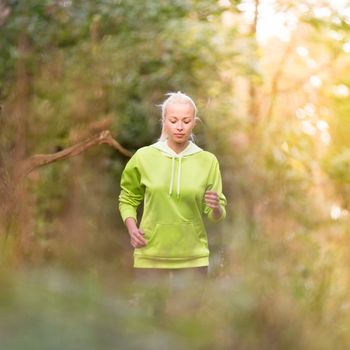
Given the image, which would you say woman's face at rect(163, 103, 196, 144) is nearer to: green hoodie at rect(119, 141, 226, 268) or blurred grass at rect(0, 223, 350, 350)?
green hoodie at rect(119, 141, 226, 268)

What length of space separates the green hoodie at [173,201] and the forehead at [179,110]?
164mm

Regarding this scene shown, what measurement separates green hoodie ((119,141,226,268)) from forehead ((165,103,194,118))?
0.54ft

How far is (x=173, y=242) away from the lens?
14.9ft

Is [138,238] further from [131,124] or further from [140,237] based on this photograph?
[131,124]

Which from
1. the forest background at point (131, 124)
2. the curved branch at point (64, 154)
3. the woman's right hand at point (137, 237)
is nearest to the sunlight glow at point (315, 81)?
the forest background at point (131, 124)

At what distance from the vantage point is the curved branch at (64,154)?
678 cm

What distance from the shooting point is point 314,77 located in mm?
10398

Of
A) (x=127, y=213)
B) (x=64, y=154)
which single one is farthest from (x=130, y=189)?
(x=64, y=154)

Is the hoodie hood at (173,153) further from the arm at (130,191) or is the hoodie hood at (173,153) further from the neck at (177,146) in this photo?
the arm at (130,191)

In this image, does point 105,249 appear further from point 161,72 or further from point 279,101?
point 279,101

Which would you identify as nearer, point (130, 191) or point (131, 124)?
point (130, 191)

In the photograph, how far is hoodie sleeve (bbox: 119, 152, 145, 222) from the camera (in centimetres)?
462

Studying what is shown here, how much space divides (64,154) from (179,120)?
2479 mm

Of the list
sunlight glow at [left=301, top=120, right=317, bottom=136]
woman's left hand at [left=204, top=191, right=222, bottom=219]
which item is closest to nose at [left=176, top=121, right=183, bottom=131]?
woman's left hand at [left=204, top=191, right=222, bottom=219]
